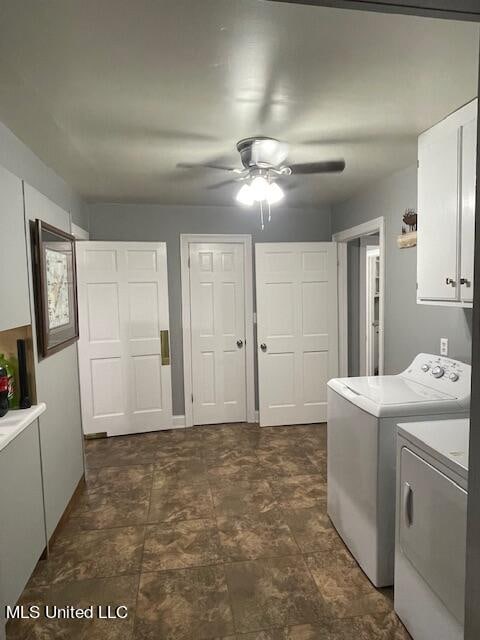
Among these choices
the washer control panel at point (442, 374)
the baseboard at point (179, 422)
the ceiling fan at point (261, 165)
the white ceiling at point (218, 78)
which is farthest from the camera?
the baseboard at point (179, 422)

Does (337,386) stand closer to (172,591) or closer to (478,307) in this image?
(172,591)

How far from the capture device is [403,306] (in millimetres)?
2893

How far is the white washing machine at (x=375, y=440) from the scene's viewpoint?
1857 mm

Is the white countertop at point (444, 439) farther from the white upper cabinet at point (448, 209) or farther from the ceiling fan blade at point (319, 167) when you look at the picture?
the ceiling fan blade at point (319, 167)

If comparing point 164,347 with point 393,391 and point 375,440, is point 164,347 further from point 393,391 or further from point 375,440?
point 375,440

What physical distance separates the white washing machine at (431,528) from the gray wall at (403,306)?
0.78 m

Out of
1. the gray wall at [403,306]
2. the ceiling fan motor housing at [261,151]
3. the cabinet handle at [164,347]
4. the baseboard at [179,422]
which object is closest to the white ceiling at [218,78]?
the ceiling fan motor housing at [261,151]

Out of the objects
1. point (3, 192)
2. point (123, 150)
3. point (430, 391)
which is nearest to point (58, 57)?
point (3, 192)

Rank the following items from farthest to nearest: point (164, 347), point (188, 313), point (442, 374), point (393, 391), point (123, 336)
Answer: point (188, 313), point (164, 347), point (123, 336), point (442, 374), point (393, 391)

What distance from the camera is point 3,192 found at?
1725mm

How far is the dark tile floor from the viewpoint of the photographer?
1.73 meters

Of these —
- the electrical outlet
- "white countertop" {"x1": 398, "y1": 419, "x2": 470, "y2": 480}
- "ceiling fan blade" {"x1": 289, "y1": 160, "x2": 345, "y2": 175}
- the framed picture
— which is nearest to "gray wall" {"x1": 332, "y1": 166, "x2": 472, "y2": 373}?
the electrical outlet

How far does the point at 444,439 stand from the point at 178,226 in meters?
3.22

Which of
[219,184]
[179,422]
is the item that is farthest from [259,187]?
[179,422]
